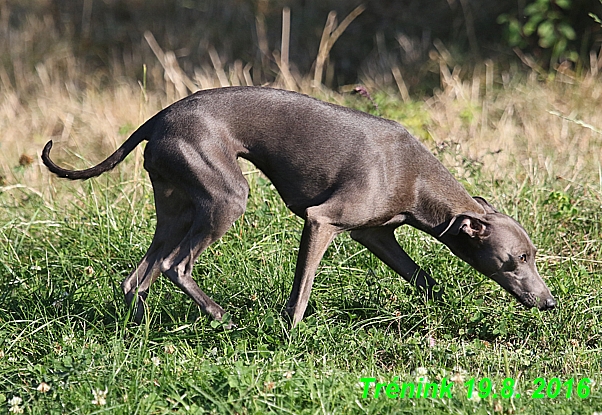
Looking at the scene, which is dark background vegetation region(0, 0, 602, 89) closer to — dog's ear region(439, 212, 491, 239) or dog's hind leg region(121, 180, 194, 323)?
dog's ear region(439, 212, 491, 239)

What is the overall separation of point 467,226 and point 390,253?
525 mm

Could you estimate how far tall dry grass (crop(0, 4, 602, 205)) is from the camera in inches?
259

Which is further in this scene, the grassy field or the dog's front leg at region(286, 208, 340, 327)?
the dog's front leg at region(286, 208, 340, 327)

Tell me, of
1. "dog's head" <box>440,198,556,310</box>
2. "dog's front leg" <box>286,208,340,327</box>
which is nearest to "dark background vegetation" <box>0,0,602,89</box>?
"dog's head" <box>440,198,556,310</box>

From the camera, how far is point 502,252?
441 cm

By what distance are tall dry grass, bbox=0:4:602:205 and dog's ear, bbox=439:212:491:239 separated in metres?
1.53

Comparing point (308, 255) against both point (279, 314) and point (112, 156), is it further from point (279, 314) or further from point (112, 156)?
point (112, 156)

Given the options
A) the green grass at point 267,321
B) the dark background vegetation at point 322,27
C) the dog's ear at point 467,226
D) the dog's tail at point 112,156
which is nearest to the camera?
the green grass at point 267,321

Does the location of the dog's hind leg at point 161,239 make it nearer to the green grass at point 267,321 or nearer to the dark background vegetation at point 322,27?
the green grass at point 267,321

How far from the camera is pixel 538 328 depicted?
444cm

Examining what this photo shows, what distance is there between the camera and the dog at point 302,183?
13.4 feet

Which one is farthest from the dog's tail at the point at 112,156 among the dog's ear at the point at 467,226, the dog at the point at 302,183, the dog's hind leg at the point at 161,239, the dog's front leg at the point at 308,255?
the dog's ear at the point at 467,226

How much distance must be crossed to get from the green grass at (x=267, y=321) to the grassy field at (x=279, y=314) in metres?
0.01

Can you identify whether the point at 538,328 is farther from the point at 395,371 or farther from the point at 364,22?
the point at 364,22
